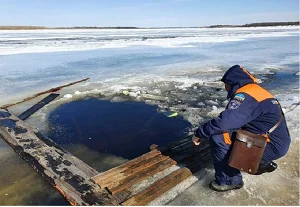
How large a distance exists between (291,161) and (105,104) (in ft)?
13.6

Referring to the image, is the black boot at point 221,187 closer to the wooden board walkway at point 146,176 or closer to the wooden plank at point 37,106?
the wooden board walkway at point 146,176

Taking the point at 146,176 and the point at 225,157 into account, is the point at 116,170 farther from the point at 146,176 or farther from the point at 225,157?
the point at 225,157

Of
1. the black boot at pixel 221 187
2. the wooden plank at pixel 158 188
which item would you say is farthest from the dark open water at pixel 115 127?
the black boot at pixel 221 187

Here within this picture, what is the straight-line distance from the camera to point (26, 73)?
9.88m

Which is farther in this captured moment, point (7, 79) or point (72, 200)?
point (7, 79)

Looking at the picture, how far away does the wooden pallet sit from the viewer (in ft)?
9.81

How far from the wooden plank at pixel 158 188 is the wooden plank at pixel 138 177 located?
0.22 meters

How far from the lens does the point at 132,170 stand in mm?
3467

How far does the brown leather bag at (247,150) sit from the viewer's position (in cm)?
277

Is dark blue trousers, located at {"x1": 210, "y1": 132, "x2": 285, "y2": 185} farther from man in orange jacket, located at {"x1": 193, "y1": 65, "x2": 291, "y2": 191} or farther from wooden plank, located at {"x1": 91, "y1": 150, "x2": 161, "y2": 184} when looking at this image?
wooden plank, located at {"x1": 91, "y1": 150, "x2": 161, "y2": 184}

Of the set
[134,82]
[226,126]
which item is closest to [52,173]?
[226,126]

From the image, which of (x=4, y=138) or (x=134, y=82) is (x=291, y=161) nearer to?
(x=4, y=138)

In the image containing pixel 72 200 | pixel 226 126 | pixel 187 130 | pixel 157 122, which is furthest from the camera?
pixel 157 122

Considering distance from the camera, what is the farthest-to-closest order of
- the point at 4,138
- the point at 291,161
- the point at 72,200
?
the point at 4,138 < the point at 291,161 < the point at 72,200
